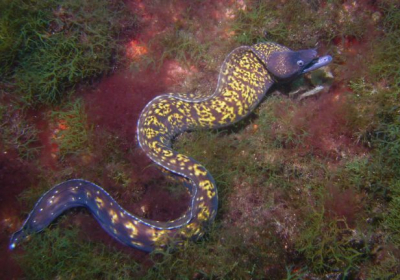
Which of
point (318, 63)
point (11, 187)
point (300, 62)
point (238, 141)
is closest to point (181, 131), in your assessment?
point (238, 141)

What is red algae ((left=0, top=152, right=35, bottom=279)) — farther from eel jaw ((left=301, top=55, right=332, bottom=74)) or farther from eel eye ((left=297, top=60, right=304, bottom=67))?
eel jaw ((left=301, top=55, right=332, bottom=74))

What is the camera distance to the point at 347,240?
3.46 m

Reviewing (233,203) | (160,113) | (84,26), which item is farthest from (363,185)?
(84,26)

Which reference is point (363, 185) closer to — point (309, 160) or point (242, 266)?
point (309, 160)

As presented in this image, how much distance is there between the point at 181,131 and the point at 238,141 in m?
1.02

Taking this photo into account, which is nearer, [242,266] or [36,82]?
[242,266]

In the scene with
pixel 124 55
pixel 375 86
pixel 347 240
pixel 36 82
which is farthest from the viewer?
pixel 124 55

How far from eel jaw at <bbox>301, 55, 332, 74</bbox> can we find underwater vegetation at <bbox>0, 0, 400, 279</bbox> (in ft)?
1.20

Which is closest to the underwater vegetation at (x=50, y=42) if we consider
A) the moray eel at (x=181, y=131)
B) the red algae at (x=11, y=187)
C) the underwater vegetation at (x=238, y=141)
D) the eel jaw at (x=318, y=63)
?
the underwater vegetation at (x=238, y=141)

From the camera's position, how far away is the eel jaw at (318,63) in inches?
161

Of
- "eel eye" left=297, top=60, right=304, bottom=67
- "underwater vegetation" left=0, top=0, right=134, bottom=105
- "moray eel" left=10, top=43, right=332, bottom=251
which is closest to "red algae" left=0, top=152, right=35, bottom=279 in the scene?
"moray eel" left=10, top=43, right=332, bottom=251

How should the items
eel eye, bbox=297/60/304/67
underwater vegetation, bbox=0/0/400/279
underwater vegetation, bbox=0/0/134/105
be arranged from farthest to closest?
1. eel eye, bbox=297/60/304/67
2. underwater vegetation, bbox=0/0/134/105
3. underwater vegetation, bbox=0/0/400/279

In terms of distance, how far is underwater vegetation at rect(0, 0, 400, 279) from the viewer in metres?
3.57

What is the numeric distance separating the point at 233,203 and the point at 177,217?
0.93 metres
